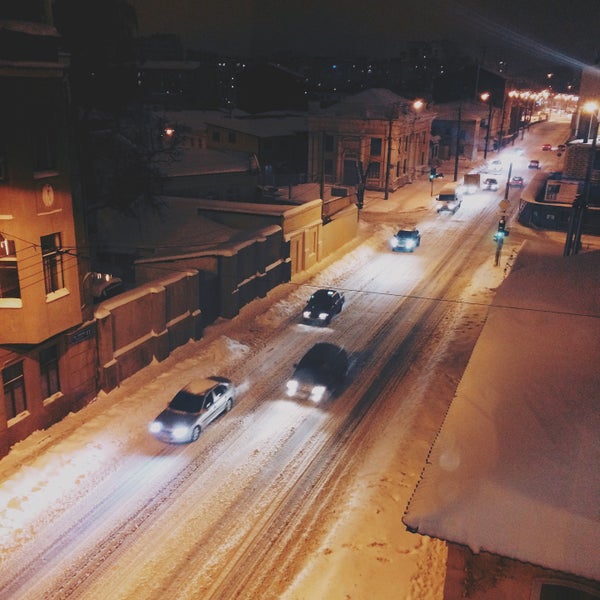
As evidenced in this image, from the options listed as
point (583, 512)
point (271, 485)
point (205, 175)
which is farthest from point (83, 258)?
point (205, 175)

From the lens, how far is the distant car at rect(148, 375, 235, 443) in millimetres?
18219

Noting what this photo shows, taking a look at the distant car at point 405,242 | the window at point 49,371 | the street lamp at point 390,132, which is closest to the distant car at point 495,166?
the street lamp at point 390,132

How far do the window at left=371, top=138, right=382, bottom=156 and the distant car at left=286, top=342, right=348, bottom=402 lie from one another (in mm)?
45266

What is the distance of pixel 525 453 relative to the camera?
11.1m

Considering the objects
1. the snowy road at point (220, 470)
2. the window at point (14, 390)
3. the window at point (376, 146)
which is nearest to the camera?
the snowy road at point (220, 470)

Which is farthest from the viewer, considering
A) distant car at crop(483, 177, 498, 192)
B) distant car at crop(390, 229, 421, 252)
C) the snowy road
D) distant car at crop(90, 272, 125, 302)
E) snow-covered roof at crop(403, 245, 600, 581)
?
distant car at crop(483, 177, 498, 192)

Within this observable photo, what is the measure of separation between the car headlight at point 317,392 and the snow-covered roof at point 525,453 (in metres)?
6.45

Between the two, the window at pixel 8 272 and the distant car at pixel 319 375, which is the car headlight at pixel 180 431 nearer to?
the distant car at pixel 319 375

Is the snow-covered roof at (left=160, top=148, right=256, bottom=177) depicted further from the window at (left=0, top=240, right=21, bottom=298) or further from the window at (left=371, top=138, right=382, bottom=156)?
the window at (left=0, top=240, right=21, bottom=298)

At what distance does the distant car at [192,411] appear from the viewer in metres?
18.2

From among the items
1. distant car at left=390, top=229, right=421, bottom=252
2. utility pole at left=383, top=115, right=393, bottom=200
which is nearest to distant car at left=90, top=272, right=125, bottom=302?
distant car at left=390, top=229, right=421, bottom=252

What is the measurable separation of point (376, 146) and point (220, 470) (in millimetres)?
52798

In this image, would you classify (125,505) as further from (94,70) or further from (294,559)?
(94,70)

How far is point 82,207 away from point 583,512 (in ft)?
56.1
